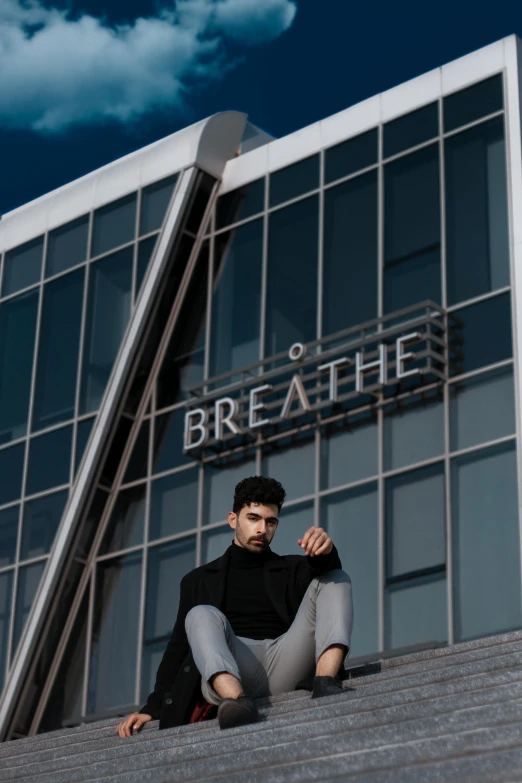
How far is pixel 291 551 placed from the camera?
1966 cm

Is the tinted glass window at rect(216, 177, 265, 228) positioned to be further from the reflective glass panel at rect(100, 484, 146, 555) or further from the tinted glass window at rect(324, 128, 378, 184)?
the reflective glass panel at rect(100, 484, 146, 555)

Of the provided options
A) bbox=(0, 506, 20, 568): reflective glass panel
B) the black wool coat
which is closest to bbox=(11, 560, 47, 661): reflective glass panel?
bbox=(0, 506, 20, 568): reflective glass panel

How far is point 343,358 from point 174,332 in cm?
353

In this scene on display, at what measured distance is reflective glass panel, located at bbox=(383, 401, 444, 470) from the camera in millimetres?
18562

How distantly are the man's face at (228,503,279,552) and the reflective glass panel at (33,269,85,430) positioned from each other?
46.2 ft

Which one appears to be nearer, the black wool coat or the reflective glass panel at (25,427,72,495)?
the black wool coat

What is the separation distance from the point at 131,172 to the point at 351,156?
13.1 feet

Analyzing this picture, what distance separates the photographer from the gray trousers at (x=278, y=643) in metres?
7.87

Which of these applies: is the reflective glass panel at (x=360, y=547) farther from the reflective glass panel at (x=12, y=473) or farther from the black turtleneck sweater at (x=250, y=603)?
the black turtleneck sweater at (x=250, y=603)

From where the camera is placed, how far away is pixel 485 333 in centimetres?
1866

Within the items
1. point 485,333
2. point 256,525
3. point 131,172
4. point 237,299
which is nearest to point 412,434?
point 485,333

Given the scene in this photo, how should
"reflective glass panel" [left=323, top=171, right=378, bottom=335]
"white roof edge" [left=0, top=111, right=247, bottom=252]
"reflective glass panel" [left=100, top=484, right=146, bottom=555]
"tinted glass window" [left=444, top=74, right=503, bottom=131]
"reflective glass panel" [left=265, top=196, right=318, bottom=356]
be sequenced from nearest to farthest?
1. "tinted glass window" [left=444, top=74, right=503, bottom=131]
2. "reflective glass panel" [left=323, top=171, right=378, bottom=335]
3. "reflective glass panel" [left=265, top=196, right=318, bottom=356]
4. "reflective glass panel" [left=100, top=484, right=146, bottom=555]
5. "white roof edge" [left=0, top=111, right=247, bottom=252]

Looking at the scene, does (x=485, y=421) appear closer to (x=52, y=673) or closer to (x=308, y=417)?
(x=308, y=417)

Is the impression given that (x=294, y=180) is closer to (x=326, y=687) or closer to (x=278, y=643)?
(x=278, y=643)
